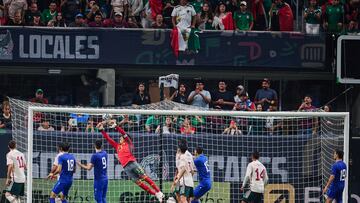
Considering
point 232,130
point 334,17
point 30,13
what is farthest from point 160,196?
point 334,17

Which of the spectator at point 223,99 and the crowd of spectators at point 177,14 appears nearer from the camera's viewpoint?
the spectator at point 223,99

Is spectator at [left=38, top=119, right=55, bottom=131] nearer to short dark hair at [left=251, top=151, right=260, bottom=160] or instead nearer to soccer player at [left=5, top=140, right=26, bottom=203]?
soccer player at [left=5, top=140, right=26, bottom=203]

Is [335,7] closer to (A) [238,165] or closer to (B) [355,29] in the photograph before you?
(B) [355,29]

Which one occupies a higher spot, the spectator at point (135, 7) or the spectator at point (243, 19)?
the spectator at point (135, 7)

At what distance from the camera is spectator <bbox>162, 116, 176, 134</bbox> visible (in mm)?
29562

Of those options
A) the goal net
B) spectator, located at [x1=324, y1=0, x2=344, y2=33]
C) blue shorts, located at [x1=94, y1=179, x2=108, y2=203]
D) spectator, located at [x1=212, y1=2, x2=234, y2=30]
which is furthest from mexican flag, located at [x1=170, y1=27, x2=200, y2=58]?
blue shorts, located at [x1=94, y1=179, x2=108, y2=203]

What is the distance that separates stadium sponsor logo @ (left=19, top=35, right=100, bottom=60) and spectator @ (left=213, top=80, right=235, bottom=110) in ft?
10.7

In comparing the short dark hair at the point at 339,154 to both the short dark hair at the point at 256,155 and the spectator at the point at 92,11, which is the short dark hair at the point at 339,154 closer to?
the short dark hair at the point at 256,155

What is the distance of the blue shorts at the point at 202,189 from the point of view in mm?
28500

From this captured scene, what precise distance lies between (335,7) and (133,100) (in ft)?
18.7

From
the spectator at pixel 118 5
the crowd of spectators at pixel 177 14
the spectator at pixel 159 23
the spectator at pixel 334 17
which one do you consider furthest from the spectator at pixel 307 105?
the spectator at pixel 118 5

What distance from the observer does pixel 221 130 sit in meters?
29.8

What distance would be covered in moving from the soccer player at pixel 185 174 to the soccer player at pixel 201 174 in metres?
0.27

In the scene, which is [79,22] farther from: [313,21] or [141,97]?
[313,21]
